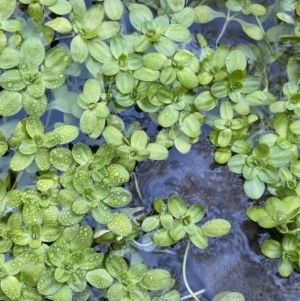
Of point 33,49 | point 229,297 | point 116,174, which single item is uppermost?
point 33,49

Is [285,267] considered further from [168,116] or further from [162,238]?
[168,116]

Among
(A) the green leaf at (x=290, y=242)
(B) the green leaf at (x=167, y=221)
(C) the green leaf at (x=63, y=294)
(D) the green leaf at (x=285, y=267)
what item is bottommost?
(D) the green leaf at (x=285, y=267)

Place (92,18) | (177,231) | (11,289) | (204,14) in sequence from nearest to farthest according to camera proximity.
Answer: (11,289) < (177,231) < (92,18) < (204,14)

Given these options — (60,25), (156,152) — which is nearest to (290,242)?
(156,152)

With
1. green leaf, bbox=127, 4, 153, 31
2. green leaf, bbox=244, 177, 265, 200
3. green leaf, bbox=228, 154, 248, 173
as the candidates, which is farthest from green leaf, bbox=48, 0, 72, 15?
Answer: green leaf, bbox=244, 177, 265, 200

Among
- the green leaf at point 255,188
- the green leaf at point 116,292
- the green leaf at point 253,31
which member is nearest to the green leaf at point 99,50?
the green leaf at point 253,31

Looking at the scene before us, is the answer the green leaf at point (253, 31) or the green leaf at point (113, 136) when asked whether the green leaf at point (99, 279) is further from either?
the green leaf at point (253, 31)

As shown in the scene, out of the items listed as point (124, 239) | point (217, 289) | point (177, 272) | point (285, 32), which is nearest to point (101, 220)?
point (124, 239)

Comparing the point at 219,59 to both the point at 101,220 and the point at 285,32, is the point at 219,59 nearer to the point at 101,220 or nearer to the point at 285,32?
the point at 285,32

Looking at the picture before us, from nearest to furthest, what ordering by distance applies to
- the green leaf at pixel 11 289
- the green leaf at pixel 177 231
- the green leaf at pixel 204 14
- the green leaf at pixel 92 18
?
1. the green leaf at pixel 11 289
2. the green leaf at pixel 177 231
3. the green leaf at pixel 92 18
4. the green leaf at pixel 204 14
